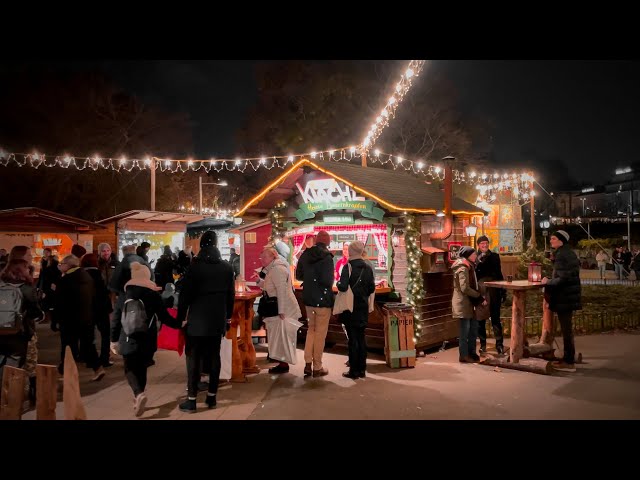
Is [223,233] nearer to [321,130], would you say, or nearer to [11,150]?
[321,130]

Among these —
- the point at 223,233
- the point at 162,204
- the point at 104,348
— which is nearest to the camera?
the point at 104,348

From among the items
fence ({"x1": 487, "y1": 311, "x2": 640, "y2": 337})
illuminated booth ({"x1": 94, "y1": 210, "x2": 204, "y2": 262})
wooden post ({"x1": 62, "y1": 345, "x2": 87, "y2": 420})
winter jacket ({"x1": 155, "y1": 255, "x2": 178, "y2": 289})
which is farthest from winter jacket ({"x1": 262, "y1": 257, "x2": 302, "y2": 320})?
illuminated booth ({"x1": 94, "y1": 210, "x2": 204, "y2": 262})

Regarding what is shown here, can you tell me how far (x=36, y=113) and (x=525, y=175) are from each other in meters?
22.2

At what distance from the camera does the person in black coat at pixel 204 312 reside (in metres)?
5.41

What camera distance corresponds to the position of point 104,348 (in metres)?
7.52

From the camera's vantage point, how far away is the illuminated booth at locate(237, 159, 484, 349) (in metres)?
8.45

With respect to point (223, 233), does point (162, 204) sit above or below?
above

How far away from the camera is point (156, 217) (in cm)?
1814

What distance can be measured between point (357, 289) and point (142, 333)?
2927 mm

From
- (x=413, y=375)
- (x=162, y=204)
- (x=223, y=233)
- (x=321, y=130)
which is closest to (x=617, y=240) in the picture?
(x=321, y=130)

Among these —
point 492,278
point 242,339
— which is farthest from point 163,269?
point 492,278

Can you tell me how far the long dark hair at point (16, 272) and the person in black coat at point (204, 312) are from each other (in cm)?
184

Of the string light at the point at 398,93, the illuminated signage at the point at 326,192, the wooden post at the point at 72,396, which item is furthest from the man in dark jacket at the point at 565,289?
the wooden post at the point at 72,396

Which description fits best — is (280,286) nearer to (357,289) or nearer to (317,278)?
(317,278)
